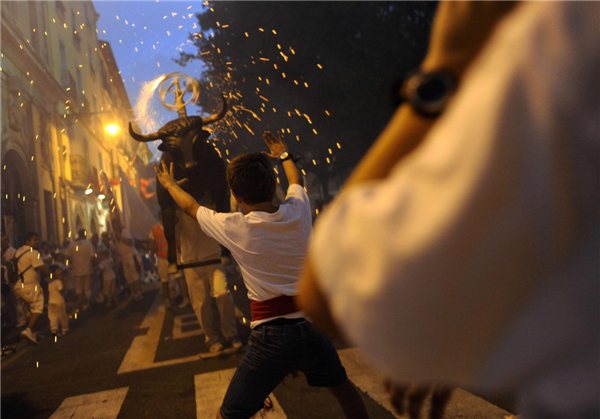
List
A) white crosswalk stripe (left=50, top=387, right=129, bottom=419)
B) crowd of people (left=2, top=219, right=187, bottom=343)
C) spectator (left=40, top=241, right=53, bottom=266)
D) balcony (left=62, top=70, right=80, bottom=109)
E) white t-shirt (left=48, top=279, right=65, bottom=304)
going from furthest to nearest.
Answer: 1. balcony (left=62, top=70, right=80, bottom=109)
2. spectator (left=40, top=241, right=53, bottom=266)
3. white t-shirt (left=48, top=279, right=65, bottom=304)
4. crowd of people (left=2, top=219, right=187, bottom=343)
5. white crosswalk stripe (left=50, top=387, right=129, bottom=419)

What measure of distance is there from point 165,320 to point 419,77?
849cm

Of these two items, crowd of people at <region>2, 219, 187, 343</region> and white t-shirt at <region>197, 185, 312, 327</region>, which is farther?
crowd of people at <region>2, 219, 187, 343</region>

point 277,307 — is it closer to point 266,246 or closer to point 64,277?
point 266,246

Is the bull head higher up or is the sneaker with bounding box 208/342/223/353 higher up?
the bull head

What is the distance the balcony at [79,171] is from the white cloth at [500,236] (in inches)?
324

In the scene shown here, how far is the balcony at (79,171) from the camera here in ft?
26.3

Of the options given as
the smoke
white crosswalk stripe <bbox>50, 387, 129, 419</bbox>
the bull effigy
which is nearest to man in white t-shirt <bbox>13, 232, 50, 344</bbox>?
white crosswalk stripe <bbox>50, 387, 129, 419</bbox>

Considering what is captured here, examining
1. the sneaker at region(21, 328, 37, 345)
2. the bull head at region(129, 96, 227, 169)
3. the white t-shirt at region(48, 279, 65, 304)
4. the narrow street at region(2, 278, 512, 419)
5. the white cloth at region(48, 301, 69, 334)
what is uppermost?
the bull head at region(129, 96, 227, 169)

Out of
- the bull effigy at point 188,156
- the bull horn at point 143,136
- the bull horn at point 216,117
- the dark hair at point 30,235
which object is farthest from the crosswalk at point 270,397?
the dark hair at point 30,235

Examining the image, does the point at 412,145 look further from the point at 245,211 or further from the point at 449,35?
the point at 245,211

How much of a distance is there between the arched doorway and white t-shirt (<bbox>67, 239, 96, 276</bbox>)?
1061 mm

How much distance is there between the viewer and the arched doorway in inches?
288

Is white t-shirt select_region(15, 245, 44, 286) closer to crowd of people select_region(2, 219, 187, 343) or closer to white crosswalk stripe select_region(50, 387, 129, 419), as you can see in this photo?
crowd of people select_region(2, 219, 187, 343)

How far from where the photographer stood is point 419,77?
2.01 feet
